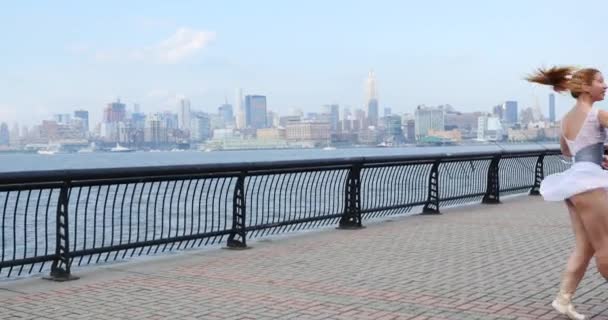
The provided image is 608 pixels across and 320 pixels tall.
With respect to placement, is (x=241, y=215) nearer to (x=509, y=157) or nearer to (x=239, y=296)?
(x=239, y=296)

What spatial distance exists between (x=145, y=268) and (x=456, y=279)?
3535 millimetres

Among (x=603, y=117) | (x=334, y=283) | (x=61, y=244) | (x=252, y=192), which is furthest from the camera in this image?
(x=252, y=192)

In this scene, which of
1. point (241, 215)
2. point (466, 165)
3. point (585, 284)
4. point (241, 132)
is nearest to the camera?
point (585, 284)

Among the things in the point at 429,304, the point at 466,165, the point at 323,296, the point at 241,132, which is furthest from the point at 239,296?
the point at 241,132

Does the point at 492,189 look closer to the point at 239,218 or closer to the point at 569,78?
the point at 239,218

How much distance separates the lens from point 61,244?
7.88 m

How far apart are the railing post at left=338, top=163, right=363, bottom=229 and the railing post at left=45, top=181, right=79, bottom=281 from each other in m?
5.31

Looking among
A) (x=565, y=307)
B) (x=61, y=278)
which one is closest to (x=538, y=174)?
(x=565, y=307)

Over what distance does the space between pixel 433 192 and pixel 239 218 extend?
5712 mm

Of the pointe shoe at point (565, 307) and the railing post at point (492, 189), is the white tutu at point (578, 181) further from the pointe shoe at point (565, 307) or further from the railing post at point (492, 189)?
the railing post at point (492, 189)

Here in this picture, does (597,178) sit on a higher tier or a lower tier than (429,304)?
higher

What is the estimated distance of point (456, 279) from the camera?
298 inches

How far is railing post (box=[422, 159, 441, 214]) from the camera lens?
46.9ft

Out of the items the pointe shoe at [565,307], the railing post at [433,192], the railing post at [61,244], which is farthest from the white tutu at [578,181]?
the railing post at [433,192]
